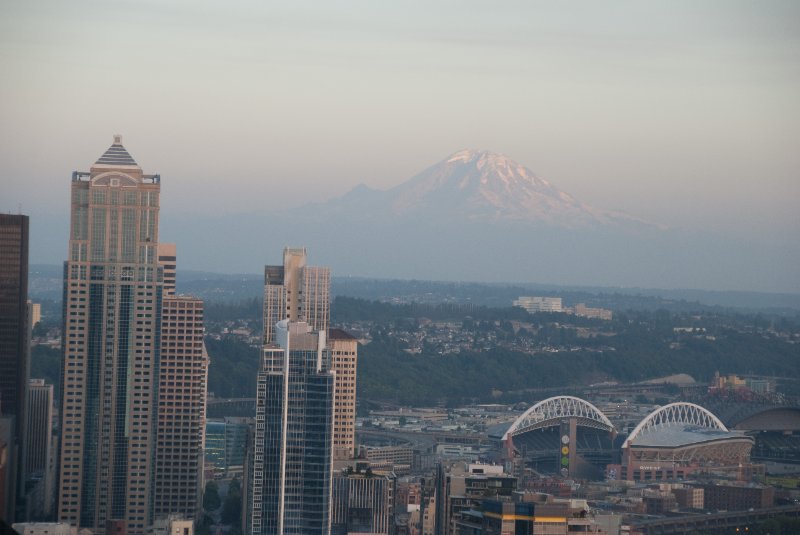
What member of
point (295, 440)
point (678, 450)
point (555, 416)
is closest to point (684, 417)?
point (555, 416)

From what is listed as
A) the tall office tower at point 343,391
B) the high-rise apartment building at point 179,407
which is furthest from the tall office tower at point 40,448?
the tall office tower at point 343,391

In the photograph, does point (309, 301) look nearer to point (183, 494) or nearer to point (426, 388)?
point (183, 494)

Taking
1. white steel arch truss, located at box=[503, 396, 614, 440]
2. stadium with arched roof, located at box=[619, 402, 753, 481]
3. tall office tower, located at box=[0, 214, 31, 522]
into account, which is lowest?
stadium with arched roof, located at box=[619, 402, 753, 481]

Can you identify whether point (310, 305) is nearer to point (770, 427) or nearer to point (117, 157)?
point (117, 157)

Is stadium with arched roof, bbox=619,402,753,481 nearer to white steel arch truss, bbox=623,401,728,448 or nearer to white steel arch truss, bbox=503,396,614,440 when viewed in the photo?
white steel arch truss, bbox=623,401,728,448

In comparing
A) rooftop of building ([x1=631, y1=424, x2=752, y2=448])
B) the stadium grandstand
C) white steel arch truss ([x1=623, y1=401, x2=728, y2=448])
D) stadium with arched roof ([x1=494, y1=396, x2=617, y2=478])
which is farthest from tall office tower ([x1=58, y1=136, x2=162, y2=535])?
the stadium grandstand

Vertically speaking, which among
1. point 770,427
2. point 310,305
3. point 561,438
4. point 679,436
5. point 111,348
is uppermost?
point 310,305
